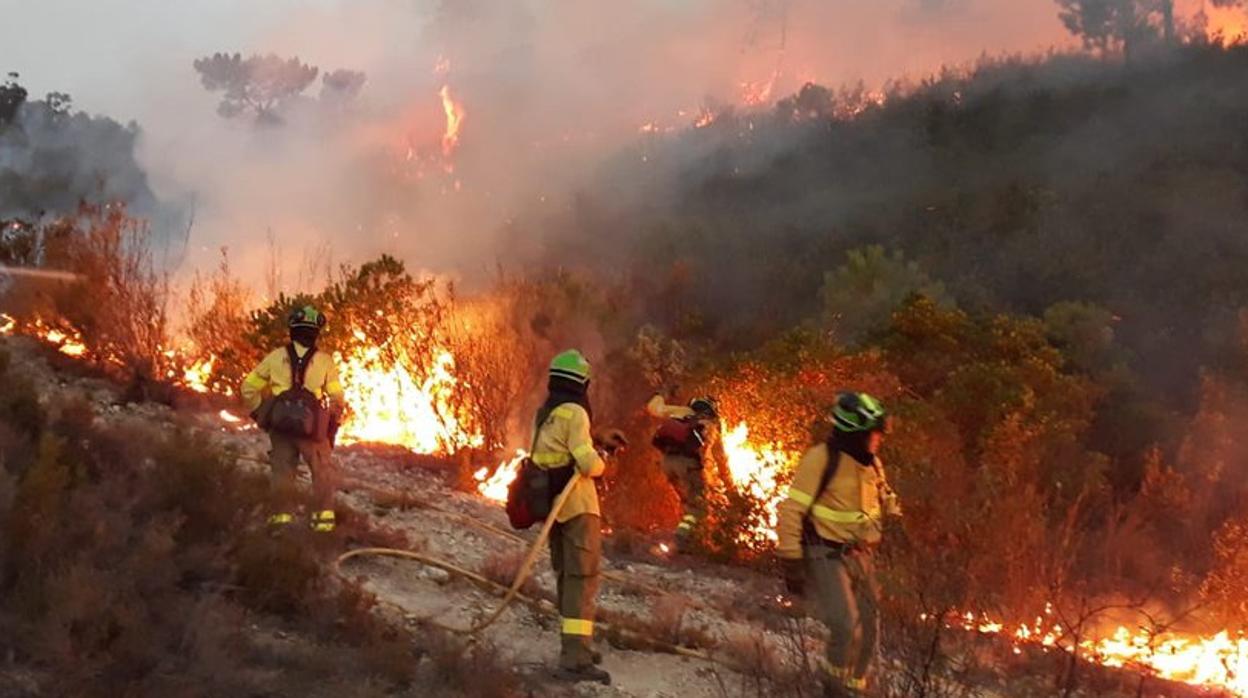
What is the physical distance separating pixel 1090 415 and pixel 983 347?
2.12 meters

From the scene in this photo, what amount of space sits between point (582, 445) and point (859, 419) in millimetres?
1496

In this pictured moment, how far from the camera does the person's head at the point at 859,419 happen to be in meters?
5.54

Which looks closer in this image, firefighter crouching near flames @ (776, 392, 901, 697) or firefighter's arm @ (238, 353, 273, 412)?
firefighter crouching near flames @ (776, 392, 901, 697)

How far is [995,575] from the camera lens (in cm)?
943

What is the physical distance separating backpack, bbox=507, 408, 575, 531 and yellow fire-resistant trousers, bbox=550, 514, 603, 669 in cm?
18

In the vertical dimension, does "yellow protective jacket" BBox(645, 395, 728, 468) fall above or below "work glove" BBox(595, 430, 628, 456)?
above

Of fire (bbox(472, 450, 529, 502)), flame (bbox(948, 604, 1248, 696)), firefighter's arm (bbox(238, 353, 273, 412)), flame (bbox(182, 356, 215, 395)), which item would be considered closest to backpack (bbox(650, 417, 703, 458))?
fire (bbox(472, 450, 529, 502))

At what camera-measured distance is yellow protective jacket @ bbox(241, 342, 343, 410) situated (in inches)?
301

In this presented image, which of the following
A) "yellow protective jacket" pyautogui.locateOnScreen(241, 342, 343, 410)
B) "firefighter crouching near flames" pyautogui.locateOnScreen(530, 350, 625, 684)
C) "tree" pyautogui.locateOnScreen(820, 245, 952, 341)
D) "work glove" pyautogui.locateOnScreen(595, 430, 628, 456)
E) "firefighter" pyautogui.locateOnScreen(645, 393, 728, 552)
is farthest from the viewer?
"tree" pyautogui.locateOnScreen(820, 245, 952, 341)

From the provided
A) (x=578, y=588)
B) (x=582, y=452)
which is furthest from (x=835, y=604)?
(x=582, y=452)

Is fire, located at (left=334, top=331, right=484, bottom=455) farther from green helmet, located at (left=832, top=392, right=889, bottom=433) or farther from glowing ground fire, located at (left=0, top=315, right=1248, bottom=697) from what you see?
green helmet, located at (left=832, top=392, right=889, bottom=433)

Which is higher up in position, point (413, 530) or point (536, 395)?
point (536, 395)

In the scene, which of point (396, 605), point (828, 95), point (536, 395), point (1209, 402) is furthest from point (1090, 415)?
point (828, 95)

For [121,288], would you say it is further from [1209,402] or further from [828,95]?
[828,95]
